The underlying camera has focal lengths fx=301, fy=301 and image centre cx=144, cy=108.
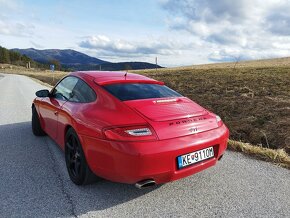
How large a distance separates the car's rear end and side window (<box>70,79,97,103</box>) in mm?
241

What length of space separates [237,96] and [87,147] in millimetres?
7211

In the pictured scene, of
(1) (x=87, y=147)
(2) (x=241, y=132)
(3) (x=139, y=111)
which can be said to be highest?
(3) (x=139, y=111)

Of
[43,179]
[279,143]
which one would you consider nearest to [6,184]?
[43,179]

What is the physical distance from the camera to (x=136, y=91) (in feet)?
13.1

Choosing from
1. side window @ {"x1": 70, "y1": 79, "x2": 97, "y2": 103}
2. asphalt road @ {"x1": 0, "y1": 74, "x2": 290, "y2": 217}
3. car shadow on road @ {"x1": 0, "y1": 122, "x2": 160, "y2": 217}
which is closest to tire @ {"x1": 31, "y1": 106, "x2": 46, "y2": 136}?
car shadow on road @ {"x1": 0, "y1": 122, "x2": 160, "y2": 217}

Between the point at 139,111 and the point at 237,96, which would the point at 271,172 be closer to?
the point at 139,111

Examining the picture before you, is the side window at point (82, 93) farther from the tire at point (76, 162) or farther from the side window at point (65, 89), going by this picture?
the tire at point (76, 162)

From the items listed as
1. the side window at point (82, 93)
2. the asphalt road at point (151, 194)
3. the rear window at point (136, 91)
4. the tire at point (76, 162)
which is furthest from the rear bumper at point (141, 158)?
the rear window at point (136, 91)

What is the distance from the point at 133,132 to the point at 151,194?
862 mm

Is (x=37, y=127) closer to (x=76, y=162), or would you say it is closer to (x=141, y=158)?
(x=76, y=162)

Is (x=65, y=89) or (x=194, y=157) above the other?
(x=65, y=89)

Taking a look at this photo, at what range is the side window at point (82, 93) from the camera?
3.86 metres

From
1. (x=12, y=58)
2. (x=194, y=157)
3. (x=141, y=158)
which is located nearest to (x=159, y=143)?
(x=141, y=158)

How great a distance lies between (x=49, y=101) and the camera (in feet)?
16.4
